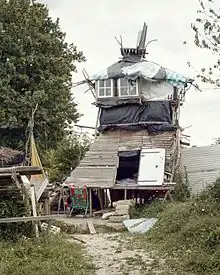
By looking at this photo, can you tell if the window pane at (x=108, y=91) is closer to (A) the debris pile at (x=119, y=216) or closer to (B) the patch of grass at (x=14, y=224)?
(A) the debris pile at (x=119, y=216)

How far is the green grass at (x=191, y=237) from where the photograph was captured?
332 inches

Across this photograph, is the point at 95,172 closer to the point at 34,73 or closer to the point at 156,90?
the point at 156,90

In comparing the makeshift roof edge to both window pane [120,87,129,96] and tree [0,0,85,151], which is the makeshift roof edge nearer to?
tree [0,0,85,151]

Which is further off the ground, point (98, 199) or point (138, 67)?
point (138, 67)

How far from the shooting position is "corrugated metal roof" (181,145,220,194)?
18.7 m

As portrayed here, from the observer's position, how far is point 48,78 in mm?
23438

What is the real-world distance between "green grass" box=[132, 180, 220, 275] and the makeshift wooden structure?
5.76 metres

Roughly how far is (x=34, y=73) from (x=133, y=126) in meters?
6.58

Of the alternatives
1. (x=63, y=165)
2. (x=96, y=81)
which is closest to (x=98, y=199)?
(x=63, y=165)

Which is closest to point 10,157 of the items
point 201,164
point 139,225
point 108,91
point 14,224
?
point 108,91

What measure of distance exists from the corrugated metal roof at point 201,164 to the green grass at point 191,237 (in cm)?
619

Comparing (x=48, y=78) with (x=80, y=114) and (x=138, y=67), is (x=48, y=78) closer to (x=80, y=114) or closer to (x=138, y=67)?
(x=80, y=114)

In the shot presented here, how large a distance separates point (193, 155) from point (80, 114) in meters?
7.71

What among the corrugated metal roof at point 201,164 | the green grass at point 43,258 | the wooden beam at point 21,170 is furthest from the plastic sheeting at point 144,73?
the green grass at point 43,258
